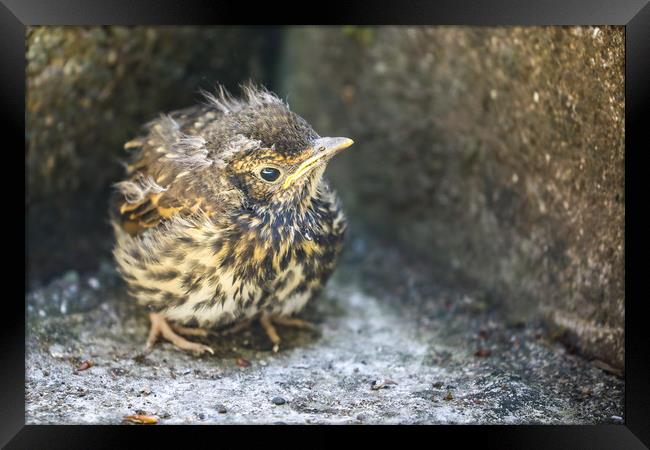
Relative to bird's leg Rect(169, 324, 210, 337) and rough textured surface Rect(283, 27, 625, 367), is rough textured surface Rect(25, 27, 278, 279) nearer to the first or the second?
rough textured surface Rect(283, 27, 625, 367)

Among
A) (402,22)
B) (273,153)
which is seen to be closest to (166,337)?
(273,153)

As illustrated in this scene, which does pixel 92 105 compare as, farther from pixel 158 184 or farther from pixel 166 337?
pixel 166 337

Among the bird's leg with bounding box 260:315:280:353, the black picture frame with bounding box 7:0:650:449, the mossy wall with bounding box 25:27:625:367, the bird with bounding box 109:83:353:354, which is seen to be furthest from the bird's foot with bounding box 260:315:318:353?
the mossy wall with bounding box 25:27:625:367

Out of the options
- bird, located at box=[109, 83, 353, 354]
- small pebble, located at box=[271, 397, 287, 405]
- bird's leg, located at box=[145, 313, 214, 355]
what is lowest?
small pebble, located at box=[271, 397, 287, 405]

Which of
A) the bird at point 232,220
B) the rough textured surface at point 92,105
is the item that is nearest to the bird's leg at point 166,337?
the bird at point 232,220

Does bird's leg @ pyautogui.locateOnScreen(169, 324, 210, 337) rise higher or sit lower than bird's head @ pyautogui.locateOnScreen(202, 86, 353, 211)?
lower

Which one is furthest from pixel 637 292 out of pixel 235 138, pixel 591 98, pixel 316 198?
pixel 235 138
